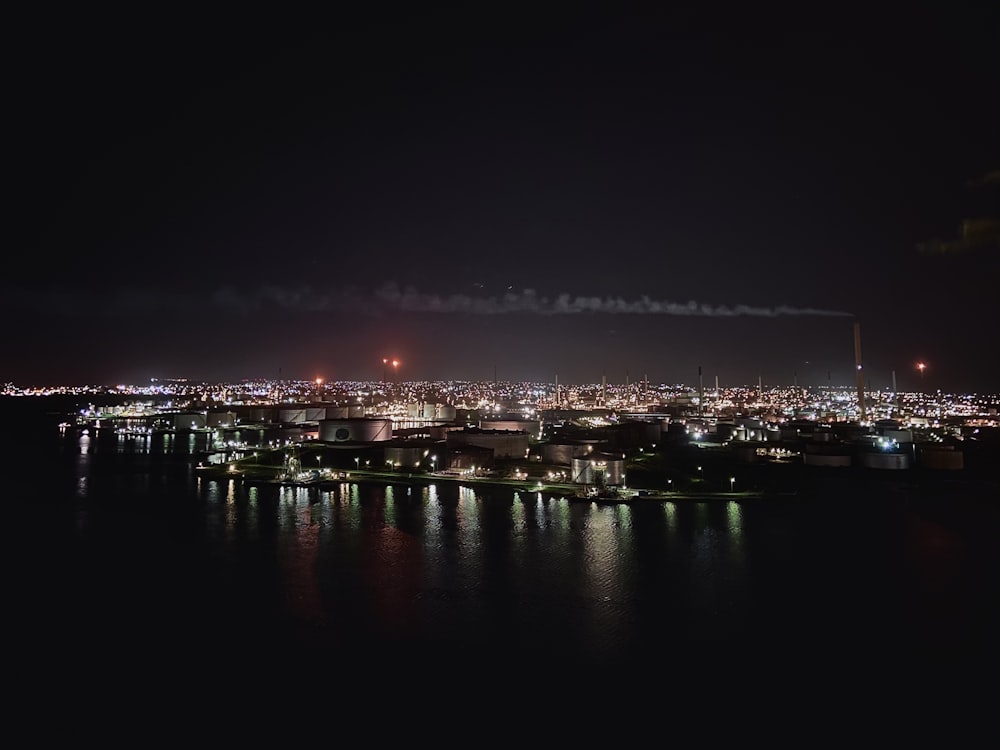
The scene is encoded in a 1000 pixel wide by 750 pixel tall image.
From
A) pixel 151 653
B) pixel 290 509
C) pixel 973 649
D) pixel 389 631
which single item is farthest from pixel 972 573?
pixel 290 509

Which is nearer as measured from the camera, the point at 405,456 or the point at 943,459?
the point at 405,456

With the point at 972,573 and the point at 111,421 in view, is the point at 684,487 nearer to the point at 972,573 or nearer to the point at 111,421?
the point at 972,573

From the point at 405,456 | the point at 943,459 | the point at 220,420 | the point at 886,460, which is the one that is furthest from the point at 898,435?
the point at 220,420

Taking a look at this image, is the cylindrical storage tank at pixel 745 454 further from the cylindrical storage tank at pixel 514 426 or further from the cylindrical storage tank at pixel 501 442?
the cylindrical storage tank at pixel 514 426

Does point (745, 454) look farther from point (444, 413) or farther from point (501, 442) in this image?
point (444, 413)

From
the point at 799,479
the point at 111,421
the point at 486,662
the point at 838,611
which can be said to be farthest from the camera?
the point at 111,421

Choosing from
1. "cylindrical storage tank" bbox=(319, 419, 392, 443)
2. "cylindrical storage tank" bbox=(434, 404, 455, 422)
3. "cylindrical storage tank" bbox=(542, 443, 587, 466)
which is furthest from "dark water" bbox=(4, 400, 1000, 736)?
"cylindrical storage tank" bbox=(434, 404, 455, 422)

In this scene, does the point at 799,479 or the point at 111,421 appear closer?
the point at 799,479
